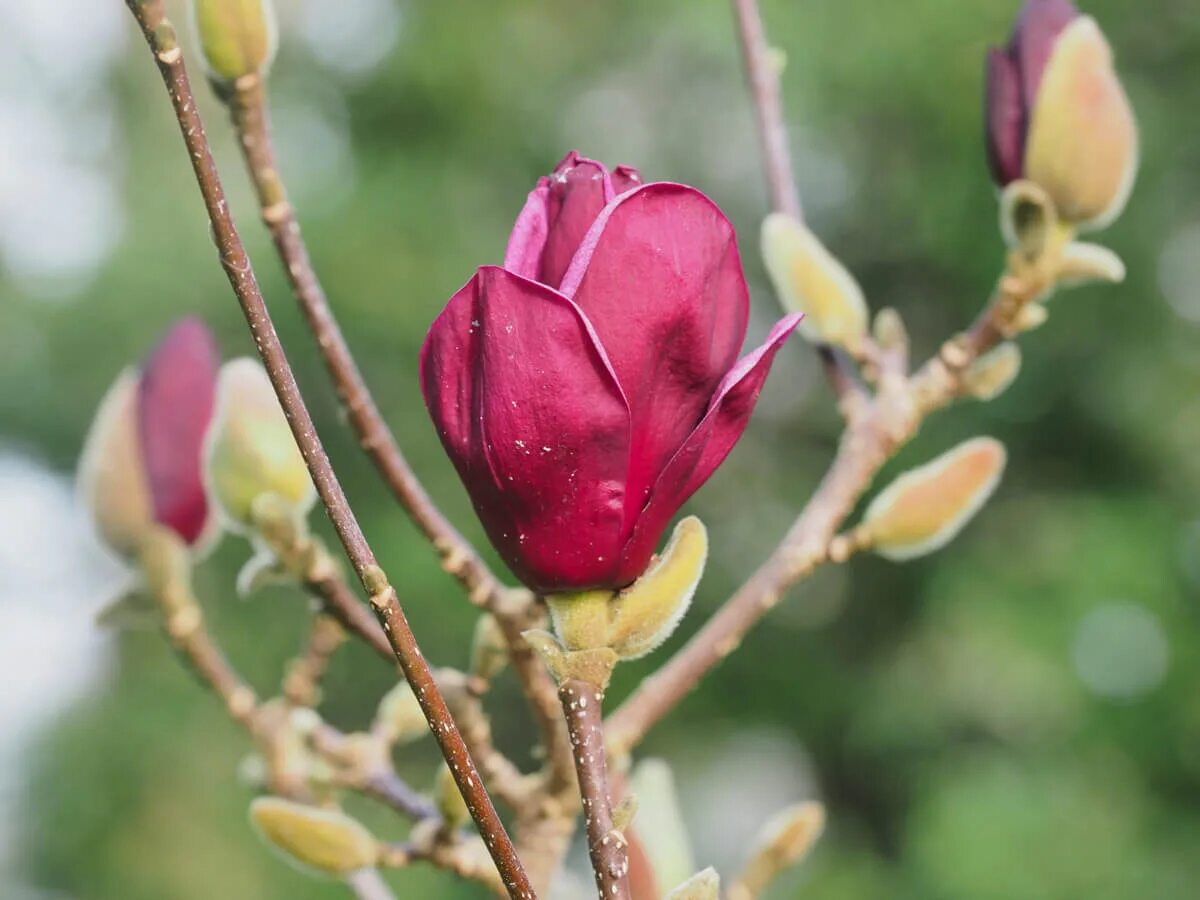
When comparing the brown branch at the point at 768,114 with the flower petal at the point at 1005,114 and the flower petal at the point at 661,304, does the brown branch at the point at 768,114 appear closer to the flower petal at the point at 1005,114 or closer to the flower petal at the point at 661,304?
the flower petal at the point at 1005,114

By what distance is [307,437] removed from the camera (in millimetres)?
208

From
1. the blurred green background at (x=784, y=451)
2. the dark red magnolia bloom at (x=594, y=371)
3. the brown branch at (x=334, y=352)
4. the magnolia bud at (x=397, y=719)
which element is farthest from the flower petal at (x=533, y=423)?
the blurred green background at (x=784, y=451)

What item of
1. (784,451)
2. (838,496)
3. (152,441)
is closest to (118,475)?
(152,441)

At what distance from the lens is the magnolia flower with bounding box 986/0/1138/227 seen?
1.40 feet

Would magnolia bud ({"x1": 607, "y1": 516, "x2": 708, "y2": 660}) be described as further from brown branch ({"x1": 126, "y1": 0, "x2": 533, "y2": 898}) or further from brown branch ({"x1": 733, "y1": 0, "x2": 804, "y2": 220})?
brown branch ({"x1": 733, "y1": 0, "x2": 804, "y2": 220})

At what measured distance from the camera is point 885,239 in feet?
12.3

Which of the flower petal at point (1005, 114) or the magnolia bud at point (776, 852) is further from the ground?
the flower petal at point (1005, 114)

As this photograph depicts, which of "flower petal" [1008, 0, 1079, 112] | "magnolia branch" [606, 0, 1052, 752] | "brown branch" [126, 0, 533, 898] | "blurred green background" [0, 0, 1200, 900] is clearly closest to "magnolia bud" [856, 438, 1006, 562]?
"magnolia branch" [606, 0, 1052, 752]

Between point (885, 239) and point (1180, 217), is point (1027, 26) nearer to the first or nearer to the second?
point (1180, 217)

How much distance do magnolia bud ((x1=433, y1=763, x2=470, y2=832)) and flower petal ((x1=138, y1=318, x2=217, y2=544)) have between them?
0.15 m

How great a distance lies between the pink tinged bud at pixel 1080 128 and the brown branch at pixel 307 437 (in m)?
0.30

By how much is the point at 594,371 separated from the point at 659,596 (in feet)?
0.17

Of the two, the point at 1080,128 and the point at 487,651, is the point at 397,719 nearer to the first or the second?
the point at 487,651

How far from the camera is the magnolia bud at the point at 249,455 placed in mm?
413
